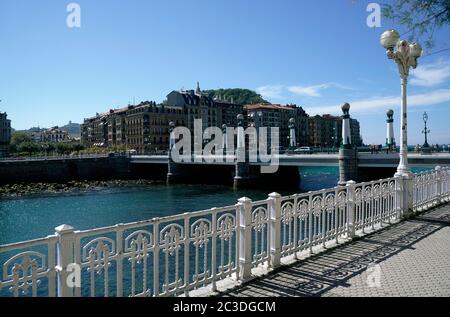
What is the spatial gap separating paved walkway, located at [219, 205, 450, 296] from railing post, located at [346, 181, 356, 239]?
0.30 meters

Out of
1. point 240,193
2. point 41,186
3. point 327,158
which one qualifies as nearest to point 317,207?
point 327,158

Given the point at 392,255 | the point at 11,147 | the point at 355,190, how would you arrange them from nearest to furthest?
the point at 392,255 → the point at 355,190 → the point at 11,147

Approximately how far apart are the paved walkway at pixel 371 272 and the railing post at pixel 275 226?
0.82 feet

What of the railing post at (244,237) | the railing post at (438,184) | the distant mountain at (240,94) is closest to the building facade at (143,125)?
the distant mountain at (240,94)

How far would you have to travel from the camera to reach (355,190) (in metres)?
9.18

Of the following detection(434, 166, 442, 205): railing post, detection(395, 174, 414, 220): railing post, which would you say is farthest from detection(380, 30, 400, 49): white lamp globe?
detection(434, 166, 442, 205): railing post

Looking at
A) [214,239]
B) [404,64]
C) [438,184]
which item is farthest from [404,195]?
[214,239]

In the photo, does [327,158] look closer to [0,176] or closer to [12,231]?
[12,231]

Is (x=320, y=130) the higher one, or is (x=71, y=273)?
(x=320, y=130)

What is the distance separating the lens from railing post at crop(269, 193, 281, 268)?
6.91 metres

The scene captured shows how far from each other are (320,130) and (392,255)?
14660cm

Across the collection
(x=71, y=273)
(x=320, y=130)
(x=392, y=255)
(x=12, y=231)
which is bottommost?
(x=12, y=231)

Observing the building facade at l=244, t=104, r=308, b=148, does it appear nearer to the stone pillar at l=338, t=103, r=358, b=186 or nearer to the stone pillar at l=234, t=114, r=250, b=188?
the stone pillar at l=234, t=114, r=250, b=188

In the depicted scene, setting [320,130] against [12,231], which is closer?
[12,231]
